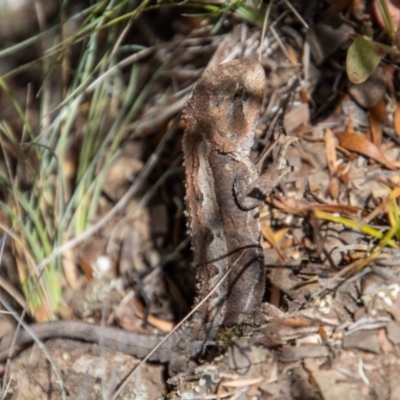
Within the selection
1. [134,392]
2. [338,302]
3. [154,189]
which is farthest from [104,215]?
[338,302]

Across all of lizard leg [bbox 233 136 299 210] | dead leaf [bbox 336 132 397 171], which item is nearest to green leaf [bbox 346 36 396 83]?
lizard leg [bbox 233 136 299 210]

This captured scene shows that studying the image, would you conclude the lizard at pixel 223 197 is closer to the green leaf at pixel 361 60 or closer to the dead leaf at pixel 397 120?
the green leaf at pixel 361 60

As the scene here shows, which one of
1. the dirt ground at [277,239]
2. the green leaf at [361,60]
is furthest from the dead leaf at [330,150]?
the green leaf at [361,60]

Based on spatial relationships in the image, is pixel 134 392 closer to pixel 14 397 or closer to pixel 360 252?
pixel 14 397

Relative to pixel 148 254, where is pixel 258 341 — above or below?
below

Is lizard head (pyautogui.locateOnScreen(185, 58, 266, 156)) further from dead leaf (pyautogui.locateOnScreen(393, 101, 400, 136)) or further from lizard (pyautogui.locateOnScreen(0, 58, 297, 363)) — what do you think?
dead leaf (pyautogui.locateOnScreen(393, 101, 400, 136))

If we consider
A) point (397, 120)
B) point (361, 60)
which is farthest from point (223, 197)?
point (397, 120)

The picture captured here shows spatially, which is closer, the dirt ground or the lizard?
the dirt ground
